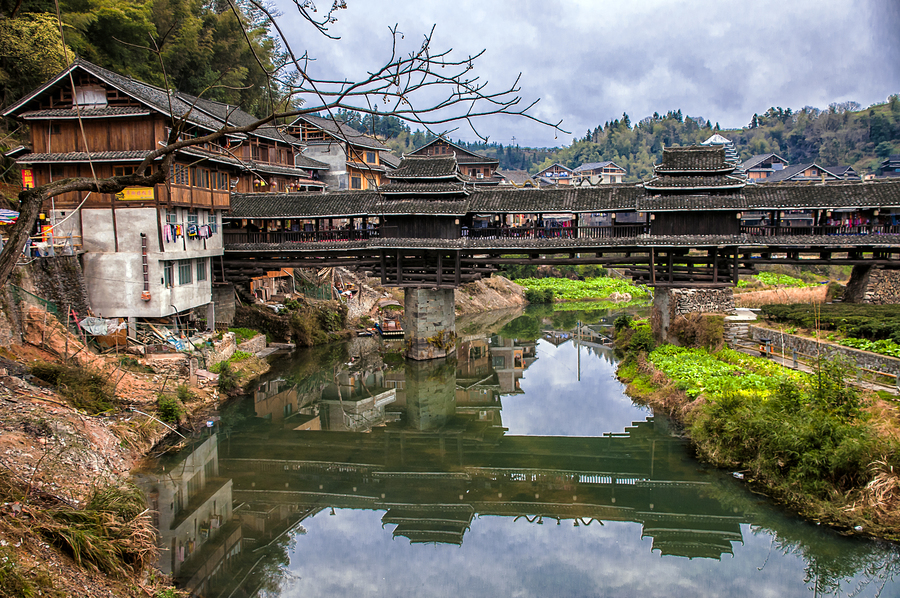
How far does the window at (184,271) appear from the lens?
2228cm

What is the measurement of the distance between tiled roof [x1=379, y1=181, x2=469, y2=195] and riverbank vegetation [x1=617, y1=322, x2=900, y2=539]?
11043 millimetres

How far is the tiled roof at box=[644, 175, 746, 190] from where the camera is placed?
72.1ft

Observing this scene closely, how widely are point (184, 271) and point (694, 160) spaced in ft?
61.4

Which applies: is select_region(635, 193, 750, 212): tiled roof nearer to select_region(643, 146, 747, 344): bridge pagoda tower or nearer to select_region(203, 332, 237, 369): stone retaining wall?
select_region(643, 146, 747, 344): bridge pagoda tower

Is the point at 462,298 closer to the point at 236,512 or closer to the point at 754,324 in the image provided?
the point at 754,324

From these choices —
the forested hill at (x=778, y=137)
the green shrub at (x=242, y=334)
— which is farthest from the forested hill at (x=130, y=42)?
the forested hill at (x=778, y=137)

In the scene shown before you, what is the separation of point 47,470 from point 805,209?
23493mm

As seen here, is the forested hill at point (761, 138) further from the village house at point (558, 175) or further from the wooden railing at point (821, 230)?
the wooden railing at point (821, 230)

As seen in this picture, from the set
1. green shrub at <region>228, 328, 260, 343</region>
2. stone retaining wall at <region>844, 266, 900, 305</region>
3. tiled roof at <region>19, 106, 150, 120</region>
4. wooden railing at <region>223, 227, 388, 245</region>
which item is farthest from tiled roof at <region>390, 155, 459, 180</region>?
stone retaining wall at <region>844, 266, 900, 305</region>

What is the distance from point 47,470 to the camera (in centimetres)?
1042

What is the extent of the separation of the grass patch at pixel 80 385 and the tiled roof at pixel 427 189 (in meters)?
11.8

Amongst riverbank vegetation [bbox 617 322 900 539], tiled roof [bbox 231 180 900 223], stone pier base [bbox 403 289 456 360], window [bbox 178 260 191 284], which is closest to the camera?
riverbank vegetation [bbox 617 322 900 539]

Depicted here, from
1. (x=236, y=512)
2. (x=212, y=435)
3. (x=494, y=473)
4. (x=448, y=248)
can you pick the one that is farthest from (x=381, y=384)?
(x=236, y=512)

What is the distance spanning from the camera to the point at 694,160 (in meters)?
22.5
